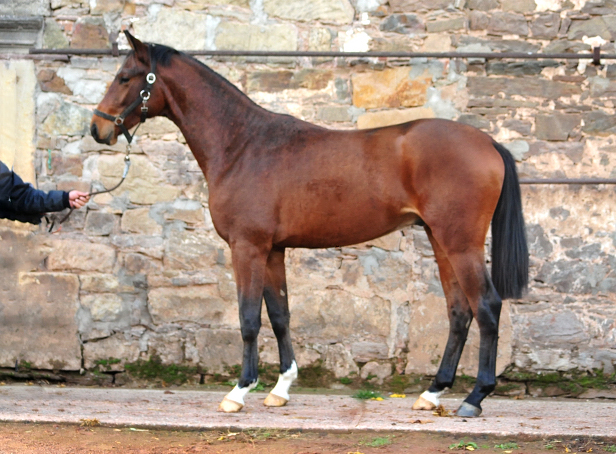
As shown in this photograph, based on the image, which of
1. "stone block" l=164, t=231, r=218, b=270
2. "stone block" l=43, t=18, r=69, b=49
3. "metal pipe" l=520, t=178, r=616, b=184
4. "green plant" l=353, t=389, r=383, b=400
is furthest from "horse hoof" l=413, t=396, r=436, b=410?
Answer: "stone block" l=43, t=18, r=69, b=49

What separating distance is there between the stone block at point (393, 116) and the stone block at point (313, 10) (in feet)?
2.50

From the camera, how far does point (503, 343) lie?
530cm

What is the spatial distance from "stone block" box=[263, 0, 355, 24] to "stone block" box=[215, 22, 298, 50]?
0.33 ft

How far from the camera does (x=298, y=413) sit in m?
4.29

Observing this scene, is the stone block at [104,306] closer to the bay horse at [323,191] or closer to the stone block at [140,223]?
the stone block at [140,223]

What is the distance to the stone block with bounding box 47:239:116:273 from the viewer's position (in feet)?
18.2

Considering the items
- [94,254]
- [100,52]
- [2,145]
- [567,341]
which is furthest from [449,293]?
[2,145]

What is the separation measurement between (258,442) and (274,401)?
0.96 m


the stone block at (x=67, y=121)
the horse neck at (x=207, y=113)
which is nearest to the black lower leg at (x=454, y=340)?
the horse neck at (x=207, y=113)

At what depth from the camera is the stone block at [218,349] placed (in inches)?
216

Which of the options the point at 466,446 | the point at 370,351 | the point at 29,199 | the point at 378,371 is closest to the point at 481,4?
the point at 370,351

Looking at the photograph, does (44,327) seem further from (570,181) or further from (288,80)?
(570,181)

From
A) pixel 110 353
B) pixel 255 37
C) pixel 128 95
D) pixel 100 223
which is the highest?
pixel 255 37

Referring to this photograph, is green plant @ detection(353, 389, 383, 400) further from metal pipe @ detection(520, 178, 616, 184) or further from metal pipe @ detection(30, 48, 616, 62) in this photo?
metal pipe @ detection(30, 48, 616, 62)
